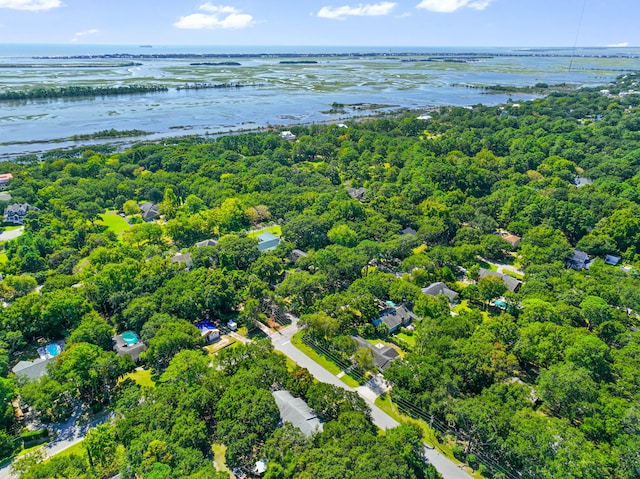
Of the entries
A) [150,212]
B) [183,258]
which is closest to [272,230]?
[183,258]

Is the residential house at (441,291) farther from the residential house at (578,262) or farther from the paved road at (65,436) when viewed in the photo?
the paved road at (65,436)

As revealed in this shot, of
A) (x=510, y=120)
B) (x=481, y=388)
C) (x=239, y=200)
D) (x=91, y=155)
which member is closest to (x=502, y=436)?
(x=481, y=388)

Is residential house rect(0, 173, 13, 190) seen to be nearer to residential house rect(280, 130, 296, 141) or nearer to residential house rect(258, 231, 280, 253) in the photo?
residential house rect(258, 231, 280, 253)

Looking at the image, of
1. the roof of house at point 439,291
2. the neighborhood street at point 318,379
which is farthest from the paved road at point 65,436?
the roof of house at point 439,291

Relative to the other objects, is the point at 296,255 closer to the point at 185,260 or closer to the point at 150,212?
the point at 185,260

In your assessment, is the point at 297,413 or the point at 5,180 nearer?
the point at 297,413
